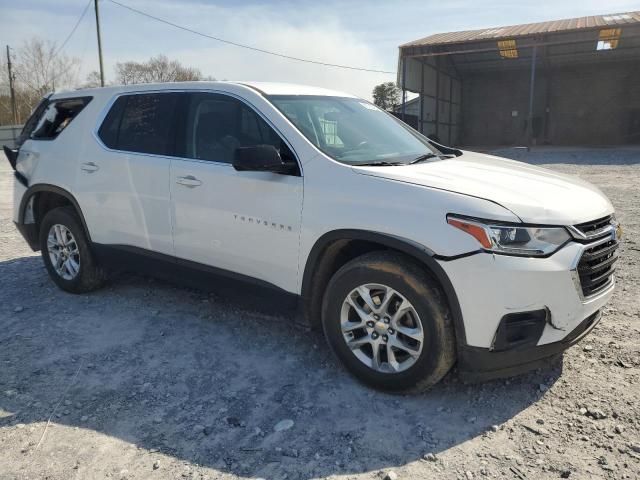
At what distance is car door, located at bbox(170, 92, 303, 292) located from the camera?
3352 mm

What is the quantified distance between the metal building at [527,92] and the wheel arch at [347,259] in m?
24.9

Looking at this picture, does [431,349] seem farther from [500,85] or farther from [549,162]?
[500,85]

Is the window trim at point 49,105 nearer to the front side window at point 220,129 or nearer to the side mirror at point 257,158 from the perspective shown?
the front side window at point 220,129

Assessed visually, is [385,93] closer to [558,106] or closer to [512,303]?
[558,106]

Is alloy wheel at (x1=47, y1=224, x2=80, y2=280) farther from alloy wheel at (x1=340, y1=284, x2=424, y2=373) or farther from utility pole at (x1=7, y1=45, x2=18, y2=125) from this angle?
utility pole at (x1=7, y1=45, x2=18, y2=125)

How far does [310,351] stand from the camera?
3.75 metres

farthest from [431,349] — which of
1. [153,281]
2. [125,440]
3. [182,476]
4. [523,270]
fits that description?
[153,281]

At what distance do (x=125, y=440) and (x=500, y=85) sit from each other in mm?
36956

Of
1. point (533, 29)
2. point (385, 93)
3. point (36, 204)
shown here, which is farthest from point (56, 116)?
point (385, 93)

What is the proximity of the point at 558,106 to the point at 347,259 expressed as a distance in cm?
3562

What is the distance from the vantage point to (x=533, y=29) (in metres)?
25.2

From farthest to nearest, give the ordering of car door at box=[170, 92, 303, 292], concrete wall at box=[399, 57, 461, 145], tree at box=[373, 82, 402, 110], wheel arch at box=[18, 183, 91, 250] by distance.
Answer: tree at box=[373, 82, 402, 110] → concrete wall at box=[399, 57, 461, 145] → wheel arch at box=[18, 183, 91, 250] → car door at box=[170, 92, 303, 292]

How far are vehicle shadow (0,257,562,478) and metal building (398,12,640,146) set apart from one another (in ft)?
81.1

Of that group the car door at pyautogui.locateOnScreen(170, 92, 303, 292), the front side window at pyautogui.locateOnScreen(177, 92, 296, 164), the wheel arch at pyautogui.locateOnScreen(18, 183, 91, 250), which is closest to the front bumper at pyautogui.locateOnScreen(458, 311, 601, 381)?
the car door at pyautogui.locateOnScreen(170, 92, 303, 292)
